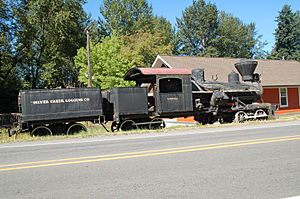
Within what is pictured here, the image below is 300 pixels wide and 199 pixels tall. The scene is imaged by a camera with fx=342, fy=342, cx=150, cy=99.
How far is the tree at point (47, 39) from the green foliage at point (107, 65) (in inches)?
339

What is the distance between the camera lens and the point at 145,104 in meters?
18.0

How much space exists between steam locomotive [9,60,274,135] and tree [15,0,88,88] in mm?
25940

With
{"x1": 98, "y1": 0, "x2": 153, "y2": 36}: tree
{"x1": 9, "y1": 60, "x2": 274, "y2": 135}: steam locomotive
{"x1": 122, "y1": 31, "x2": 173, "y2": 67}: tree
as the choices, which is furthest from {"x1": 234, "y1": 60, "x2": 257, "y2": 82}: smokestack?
{"x1": 98, "y1": 0, "x2": 153, "y2": 36}: tree

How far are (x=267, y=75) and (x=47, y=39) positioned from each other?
1113 inches

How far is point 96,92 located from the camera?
57.5 feet

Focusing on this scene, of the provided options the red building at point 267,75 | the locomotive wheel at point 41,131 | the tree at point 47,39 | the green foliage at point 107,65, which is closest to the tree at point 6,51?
the tree at point 47,39

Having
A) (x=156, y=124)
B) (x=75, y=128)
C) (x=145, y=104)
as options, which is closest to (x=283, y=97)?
(x=156, y=124)

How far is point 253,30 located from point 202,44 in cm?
1309

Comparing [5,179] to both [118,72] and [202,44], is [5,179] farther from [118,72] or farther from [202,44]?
[202,44]

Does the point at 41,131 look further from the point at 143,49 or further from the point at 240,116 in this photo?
the point at 143,49

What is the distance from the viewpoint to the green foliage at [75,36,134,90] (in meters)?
34.0

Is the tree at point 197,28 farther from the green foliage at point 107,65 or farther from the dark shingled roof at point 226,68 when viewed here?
the dark shingled roof at point 226,68

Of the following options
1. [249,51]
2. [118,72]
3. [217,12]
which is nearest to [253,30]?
[249,51]

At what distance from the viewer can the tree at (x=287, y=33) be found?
6025cm
